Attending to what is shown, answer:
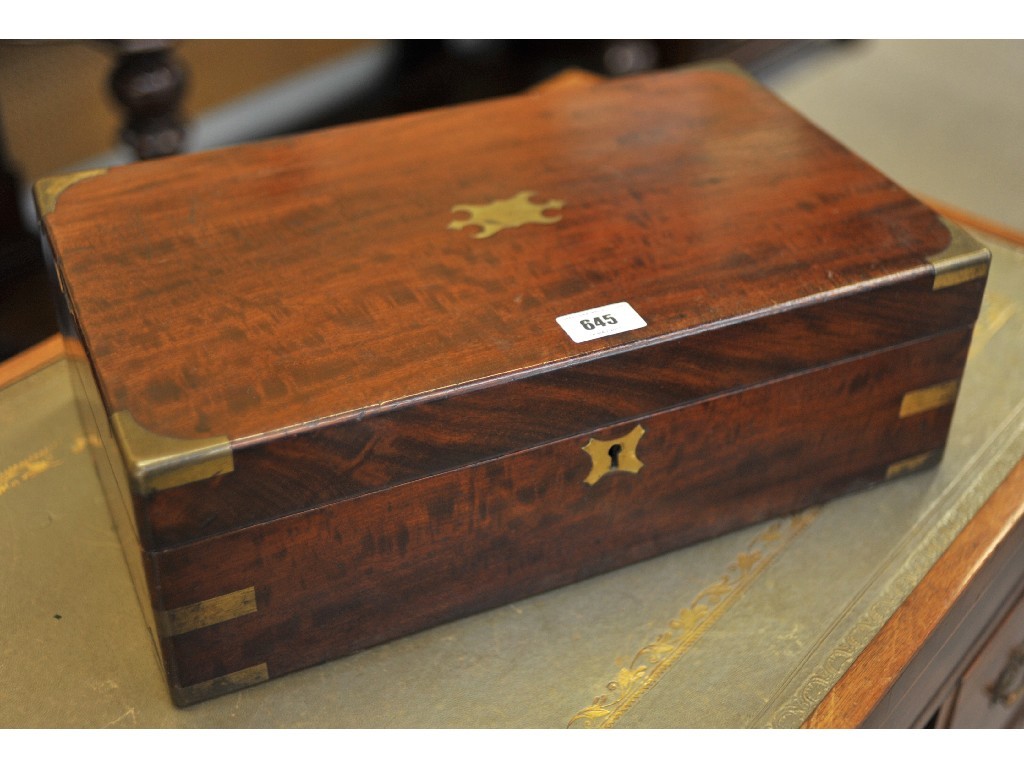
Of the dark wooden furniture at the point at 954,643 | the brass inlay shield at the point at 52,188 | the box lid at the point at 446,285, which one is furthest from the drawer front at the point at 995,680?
the brass inlay shield at the point at 52,188

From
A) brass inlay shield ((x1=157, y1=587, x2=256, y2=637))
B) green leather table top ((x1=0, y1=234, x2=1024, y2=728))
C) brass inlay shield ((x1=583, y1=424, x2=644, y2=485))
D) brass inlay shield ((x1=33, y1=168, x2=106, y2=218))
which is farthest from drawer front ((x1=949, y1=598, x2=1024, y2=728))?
brass inlay shield ((x1=33, y1=168, x2=106, y2=218))

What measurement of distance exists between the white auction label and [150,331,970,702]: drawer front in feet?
0.28

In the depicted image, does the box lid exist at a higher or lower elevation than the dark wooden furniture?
higher

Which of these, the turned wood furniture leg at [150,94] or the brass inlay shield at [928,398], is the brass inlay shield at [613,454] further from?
the turned wood furniture leg at [150,94]

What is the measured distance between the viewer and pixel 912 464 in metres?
1.20

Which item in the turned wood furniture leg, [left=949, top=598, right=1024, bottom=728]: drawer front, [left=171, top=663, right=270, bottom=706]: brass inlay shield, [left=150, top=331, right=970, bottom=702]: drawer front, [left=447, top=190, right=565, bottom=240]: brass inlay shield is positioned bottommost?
[left=949, top=598, right=1024, bottom=728]: drawer front

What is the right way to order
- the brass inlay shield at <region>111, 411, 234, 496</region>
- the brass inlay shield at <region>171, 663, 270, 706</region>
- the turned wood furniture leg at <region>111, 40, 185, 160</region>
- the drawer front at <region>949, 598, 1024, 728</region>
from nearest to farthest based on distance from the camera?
the brass inlay shield at <region>111, 411, 234, 496</region>
the brass inlay shield at <region>171, 663, 270, 706</region>
the drawer front at <region>949, 598, 1024, 728</region>
the turned wood furniture leg at <region>111, 40, 185, 160</region>

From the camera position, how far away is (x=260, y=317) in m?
0.98

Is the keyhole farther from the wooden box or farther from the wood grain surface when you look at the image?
the wood grain surface

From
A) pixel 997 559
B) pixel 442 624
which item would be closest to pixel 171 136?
pixel 442 624

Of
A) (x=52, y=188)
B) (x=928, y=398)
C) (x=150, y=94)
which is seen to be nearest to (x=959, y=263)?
(x=928, y=398)

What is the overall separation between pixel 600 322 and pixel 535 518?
0.58 feet

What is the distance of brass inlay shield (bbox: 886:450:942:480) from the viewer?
119cm

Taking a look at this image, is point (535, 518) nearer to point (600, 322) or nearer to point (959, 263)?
point (600, 322)
